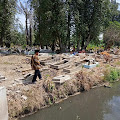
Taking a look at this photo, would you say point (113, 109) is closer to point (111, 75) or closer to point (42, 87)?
point (42, 87)

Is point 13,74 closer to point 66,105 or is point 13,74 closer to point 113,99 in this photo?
point 66,105

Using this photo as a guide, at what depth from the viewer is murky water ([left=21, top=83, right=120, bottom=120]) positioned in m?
5.41

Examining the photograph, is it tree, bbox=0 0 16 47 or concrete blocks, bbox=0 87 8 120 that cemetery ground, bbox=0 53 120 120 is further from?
tree, bbox=0 0 16 47

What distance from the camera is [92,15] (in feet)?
56.5

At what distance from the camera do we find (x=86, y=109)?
5.98 meters

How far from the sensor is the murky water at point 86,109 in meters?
5.41

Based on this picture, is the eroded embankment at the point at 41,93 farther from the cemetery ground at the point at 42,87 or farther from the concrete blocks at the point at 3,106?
the concrete blocks at the point at 3,106

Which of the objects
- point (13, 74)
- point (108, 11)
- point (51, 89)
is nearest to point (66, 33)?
point (108, 11)

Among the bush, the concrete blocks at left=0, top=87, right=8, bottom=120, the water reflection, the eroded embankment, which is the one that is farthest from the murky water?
the bush

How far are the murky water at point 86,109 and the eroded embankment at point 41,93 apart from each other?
28 cm

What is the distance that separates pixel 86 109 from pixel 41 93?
2.06 m

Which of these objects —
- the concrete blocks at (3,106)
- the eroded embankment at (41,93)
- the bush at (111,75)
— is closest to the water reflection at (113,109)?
the eroded embankment at (41,93)

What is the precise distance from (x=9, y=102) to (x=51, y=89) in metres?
1.91

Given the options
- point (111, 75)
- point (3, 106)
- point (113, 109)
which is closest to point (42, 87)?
point (3, 106)
